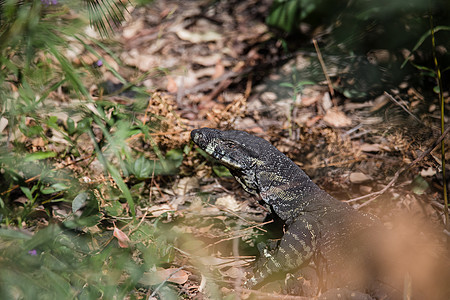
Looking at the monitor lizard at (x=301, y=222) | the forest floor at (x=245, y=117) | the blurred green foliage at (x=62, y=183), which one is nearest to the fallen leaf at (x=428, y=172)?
the forest floor at (x=245, y=117)

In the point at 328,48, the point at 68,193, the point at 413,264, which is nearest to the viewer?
the point at 413,264

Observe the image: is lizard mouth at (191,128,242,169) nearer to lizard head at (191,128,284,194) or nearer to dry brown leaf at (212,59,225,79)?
lizard head at (191,128,284,194)

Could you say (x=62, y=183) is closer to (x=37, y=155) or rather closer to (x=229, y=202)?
(x=37, y=155)

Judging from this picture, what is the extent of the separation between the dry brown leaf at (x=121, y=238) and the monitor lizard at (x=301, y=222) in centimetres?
104

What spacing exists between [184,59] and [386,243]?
4213 mm

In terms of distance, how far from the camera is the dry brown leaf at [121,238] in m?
3.04

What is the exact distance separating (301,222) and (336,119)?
2.23m

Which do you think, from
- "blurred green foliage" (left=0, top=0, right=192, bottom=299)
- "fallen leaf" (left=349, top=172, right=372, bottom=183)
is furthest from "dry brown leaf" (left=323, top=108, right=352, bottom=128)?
"blurred green foliage" (left=0, top=0, right=192, bottom=299)

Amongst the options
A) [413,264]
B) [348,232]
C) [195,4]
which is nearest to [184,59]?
[195,4]

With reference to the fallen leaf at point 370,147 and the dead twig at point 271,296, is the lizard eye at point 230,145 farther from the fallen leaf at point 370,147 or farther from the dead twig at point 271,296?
the fallen leaf at point 370,147

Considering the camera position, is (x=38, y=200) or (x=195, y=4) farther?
(x=195, y=4)

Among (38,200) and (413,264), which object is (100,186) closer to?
(38,200)

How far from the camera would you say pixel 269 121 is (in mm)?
5016

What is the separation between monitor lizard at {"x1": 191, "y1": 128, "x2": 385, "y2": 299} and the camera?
9.51 ft
